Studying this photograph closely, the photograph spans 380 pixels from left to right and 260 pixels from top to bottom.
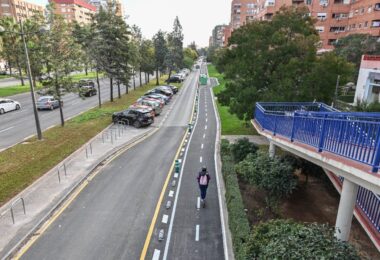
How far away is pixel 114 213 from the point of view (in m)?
10.9

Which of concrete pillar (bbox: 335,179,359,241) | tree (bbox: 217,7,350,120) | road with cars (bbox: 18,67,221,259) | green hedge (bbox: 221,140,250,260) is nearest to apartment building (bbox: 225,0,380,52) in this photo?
tree (bbox: 217,7,350,120)

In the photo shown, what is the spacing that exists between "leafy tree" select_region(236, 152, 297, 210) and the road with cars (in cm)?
230

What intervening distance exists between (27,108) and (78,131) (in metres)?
13.7

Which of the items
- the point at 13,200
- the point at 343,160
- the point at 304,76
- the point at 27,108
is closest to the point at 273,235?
the point at 343,160

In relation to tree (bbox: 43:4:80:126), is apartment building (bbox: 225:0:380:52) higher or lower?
higher

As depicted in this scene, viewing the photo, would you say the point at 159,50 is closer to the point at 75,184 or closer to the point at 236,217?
the point at 75,184

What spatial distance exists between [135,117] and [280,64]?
42.1 ft

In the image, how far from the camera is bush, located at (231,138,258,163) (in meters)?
14.7

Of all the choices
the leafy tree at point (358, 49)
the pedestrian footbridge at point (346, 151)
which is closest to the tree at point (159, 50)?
the leafy tree at point (358, 49)

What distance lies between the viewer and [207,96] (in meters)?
44.6

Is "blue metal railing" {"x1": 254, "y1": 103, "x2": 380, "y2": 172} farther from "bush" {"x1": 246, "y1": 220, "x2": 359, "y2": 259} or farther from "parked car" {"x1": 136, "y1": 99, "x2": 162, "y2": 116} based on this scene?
"parked car" {"x1": 136, "y1": 99, "x2": 162, "y2": 116}

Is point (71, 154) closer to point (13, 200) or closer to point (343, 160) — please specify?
point (13, 200)

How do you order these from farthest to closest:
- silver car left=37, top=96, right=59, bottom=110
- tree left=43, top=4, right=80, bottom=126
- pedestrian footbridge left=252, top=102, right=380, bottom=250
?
1. silver car left=37, top=96, right=59, bottom=110
2. tree left=43, top=4, right=80, bottom=126
3. pedestrian footbridge left=252, top=102, right=380, bottom=250

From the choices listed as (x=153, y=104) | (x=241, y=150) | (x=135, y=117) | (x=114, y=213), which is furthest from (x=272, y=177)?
(x=153, y=104)
